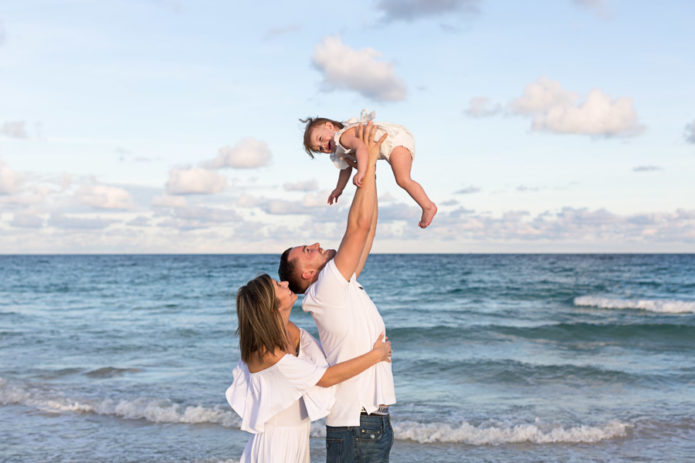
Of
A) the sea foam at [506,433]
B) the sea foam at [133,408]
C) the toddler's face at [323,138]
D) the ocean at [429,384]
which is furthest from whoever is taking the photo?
the sea foam at [133,408]

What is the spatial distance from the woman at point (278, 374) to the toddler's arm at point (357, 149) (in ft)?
2.08

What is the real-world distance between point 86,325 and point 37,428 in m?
10.4

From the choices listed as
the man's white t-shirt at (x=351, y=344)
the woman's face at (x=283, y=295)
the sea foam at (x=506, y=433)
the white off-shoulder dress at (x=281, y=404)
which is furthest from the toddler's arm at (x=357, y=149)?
the sea foam at (x=506, y=433)

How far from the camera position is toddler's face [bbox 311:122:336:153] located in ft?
11.9

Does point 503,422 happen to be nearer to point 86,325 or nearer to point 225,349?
point 225,349

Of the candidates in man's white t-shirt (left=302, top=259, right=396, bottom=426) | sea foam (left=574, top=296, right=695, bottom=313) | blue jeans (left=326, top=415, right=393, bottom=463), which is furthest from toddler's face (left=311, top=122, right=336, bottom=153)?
sea foam (left=574, top=296, right=695, bottom=313)

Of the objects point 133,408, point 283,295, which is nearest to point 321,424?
point 133,408

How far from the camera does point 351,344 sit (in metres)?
2.83

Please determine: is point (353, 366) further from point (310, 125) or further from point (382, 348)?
point (310, 125)

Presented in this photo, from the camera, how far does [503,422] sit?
281 inches

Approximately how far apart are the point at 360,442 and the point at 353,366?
0.36 metres

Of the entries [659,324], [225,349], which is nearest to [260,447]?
[225,349]

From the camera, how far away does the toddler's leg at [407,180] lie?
3.36 metres

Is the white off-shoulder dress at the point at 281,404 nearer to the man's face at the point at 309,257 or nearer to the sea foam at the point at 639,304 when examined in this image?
the man's face at the point at 309,257
